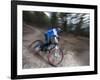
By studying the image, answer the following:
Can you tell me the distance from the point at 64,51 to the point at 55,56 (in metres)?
0.10

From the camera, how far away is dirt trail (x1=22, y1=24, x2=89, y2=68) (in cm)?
A: 184

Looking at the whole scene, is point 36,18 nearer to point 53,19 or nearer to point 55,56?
point 53,19

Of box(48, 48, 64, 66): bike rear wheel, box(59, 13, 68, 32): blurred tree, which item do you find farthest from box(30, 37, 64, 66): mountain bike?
box(59, 13, 68, 32): blurred tree

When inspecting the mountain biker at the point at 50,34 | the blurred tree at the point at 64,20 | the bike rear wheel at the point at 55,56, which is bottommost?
the bike rear wheel at the point at 55,56

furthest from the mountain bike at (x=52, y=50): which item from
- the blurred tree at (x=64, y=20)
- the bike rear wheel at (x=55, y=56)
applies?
the blurred tree at (x=64, y=20)

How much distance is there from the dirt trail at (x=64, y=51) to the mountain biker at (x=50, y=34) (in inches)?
2.0

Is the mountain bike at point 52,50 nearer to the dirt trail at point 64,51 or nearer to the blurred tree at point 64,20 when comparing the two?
the dirt trail at point 64,51

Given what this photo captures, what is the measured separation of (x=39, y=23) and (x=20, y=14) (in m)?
0.20

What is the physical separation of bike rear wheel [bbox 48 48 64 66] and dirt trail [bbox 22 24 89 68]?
0.04 m

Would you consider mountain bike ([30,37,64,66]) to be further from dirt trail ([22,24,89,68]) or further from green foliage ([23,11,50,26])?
green foliage ([23,11,50,26])

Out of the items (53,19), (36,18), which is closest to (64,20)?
(53,19)

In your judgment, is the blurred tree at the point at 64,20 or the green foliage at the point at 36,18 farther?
the blurred tree at the point at 64,20

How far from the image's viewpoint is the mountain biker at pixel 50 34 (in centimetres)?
190

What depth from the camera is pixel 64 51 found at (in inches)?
76.7
